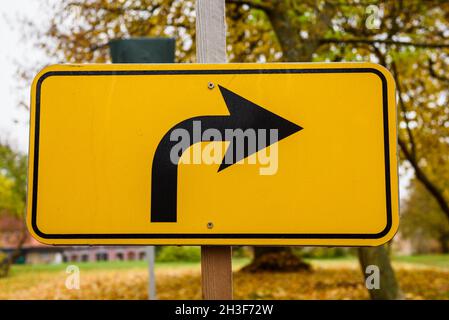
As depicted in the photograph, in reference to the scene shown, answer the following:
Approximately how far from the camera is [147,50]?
4891 mm

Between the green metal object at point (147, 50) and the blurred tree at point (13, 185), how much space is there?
1531 cm

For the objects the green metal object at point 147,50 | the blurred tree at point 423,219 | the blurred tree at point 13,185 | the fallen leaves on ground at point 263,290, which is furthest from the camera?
the blurred tree at point 423,219

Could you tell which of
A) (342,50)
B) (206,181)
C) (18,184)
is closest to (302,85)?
(206,181)

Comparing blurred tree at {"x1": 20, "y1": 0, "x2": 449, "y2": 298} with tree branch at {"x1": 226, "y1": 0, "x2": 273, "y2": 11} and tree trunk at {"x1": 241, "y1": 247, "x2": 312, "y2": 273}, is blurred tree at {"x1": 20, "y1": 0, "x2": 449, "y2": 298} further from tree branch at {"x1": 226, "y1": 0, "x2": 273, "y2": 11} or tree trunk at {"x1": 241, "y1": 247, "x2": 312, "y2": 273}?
tree trunk at {"x1": 241, "y1": 247, "x2": 312, "y2": 273}

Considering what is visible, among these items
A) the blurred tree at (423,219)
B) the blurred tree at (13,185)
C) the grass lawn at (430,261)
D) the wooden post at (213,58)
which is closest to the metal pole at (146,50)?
the wooden post at (213,58)

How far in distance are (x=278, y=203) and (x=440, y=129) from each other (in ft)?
38.2

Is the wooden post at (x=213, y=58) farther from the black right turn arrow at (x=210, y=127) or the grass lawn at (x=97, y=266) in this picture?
the grass lawn at (x=97, y=266)

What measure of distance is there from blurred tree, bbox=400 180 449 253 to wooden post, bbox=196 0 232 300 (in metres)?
31.0

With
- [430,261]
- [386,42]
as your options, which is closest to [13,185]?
[386,42]

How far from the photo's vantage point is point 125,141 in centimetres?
166

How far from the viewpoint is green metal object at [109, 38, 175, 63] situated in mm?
4806

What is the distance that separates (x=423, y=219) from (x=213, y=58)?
3459cm

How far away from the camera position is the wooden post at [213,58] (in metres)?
1.68

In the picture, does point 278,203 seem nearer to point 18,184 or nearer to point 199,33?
point 199,33
